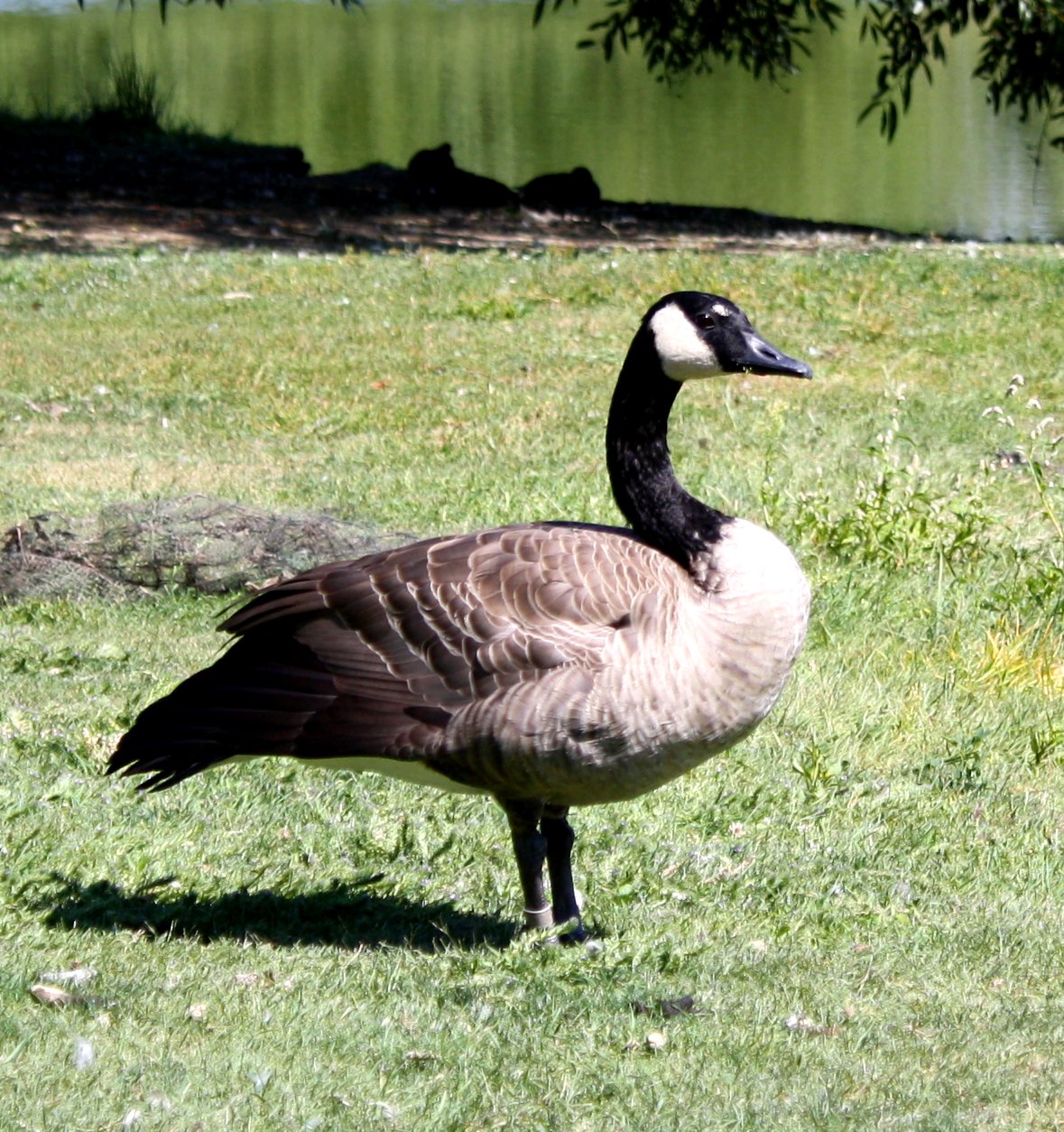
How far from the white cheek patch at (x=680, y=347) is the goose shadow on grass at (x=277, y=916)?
61.2 inches

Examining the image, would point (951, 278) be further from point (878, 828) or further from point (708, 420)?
point (878, 828)

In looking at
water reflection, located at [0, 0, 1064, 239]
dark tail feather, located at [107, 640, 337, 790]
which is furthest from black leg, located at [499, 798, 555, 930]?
water reflection, located at [0, 0, 1064, 239]

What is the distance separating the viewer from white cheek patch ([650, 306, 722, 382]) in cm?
427

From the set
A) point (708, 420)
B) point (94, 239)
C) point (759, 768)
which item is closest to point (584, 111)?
point (94, 239)

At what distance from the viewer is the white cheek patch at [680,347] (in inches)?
168

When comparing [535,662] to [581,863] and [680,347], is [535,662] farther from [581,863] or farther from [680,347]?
[581,863]

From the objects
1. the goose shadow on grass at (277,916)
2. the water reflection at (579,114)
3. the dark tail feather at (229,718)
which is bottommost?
the goose shadow on grass at (277,916)

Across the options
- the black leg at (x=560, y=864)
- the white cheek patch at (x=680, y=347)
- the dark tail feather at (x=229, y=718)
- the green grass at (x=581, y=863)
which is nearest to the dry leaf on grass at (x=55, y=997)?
the green grass at (x=581, y=863)

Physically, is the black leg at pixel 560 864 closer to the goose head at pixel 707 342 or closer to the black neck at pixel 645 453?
the black neck at pixel 645 453

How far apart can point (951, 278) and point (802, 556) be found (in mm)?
6831

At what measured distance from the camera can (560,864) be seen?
428 centimetres

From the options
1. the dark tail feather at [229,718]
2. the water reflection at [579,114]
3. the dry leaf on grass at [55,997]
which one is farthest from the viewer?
the water reflection at [579,114]

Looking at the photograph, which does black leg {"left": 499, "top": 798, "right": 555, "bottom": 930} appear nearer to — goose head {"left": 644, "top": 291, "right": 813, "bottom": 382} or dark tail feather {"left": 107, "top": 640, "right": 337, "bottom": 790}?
dark tail feather {"left": 107, "top": 640, "right": 337, "bottom": 790}

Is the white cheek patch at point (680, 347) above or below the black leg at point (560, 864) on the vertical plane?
above
